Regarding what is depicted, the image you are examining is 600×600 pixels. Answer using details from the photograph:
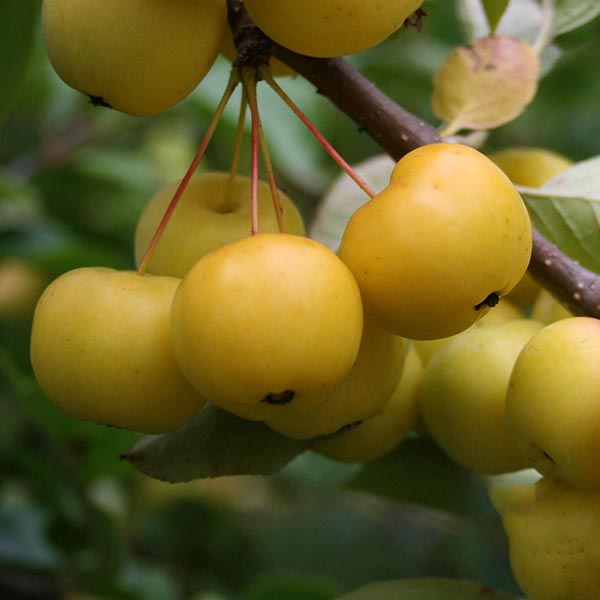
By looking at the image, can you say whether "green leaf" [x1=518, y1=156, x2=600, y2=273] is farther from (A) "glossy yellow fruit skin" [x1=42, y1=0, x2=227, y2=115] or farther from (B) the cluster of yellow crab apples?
(A) "glossy yellow fruit skin" [x1=42, y1=0, x2=227, y2=115]

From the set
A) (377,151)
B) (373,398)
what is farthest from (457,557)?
(373,398)

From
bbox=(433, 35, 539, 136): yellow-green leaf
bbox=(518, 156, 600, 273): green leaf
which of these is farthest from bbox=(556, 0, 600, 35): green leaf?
bbox=(518, 156, 600, 273): green leaf

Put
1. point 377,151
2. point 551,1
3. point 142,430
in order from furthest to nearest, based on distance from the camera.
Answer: point 377,151, point 551,1, point 142,430

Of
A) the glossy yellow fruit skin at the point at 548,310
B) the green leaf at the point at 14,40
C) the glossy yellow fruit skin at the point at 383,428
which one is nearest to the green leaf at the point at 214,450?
the glossy yellow fruit skin at the point at 383,428

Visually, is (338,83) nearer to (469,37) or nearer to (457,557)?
(469,37)

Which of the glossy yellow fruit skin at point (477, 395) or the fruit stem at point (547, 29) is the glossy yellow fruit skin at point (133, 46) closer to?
the glossy yellow fruit skin at point (477, 395)

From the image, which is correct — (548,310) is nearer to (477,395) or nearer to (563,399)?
(477,395)
